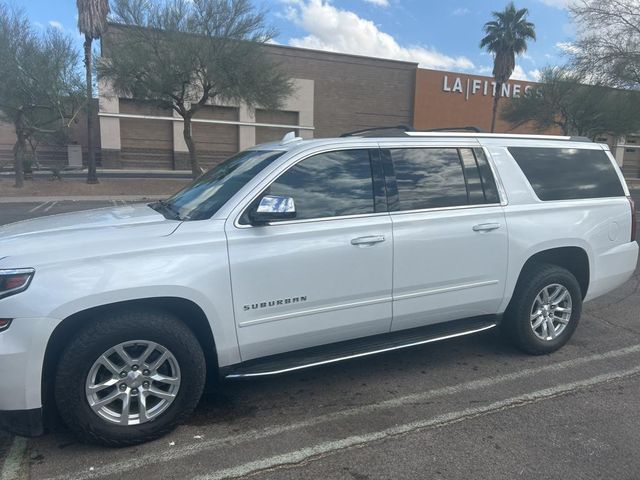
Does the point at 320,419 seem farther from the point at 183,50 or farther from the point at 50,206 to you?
the point at 183,50

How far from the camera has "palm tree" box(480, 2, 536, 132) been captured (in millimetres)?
35594

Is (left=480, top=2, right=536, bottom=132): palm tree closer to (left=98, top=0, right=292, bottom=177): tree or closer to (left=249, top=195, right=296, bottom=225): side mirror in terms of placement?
(left=98, top=0, right=292, bottom=177): tree

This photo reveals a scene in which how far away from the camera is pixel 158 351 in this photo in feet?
9.98

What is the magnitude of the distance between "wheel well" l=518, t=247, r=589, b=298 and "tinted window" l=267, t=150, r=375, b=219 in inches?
67.3

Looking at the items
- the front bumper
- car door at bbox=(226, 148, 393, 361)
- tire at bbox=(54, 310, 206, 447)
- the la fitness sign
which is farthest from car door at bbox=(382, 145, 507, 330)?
the la fitness sign

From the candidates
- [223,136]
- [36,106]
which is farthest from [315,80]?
[36,106]

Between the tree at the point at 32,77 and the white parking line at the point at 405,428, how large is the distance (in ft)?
69.0

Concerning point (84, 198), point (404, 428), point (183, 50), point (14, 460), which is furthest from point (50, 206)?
point (404, 428)

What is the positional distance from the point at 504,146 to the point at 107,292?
327 centimetres

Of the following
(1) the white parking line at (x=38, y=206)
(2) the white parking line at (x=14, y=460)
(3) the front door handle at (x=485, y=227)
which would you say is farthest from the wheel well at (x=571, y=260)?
(1) the white parking line at (x=38, y=206)

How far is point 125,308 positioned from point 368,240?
1602 mm

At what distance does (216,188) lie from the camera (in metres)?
3.71

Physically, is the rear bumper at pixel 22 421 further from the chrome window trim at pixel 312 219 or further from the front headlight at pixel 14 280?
the chrome window trim at pixel 312 219

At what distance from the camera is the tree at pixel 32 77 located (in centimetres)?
1931
